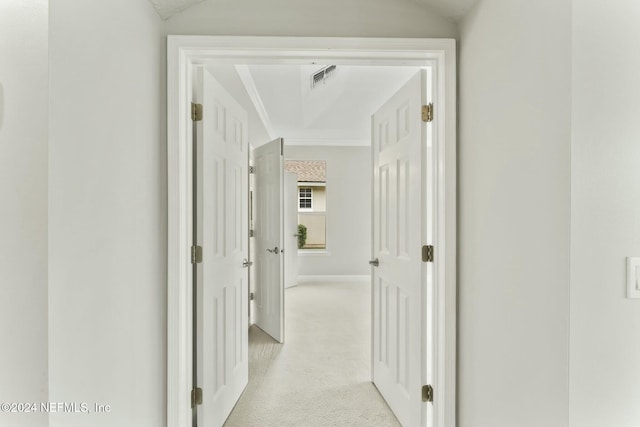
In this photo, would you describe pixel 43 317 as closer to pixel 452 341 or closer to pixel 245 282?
pixel 452 341

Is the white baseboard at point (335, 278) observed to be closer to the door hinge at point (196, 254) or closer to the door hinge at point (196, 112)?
the door hinge at point (196, 254)

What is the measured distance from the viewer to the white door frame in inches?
67.9

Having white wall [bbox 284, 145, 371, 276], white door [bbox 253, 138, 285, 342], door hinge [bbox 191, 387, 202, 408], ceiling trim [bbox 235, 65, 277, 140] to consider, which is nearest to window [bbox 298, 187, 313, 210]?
white wall [bbox 284, 145, 371, 276]

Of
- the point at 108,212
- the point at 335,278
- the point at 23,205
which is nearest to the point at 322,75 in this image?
the point at 108,212

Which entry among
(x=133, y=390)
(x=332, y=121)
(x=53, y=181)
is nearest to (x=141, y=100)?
(x=53, y=181)

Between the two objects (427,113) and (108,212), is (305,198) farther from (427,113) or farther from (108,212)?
(108,212)

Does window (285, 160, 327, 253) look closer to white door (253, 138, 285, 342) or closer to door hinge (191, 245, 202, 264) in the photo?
white door (253, 138, 285, 342)

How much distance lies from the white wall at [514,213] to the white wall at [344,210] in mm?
4866

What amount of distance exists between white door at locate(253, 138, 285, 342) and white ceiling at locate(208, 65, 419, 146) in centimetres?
57

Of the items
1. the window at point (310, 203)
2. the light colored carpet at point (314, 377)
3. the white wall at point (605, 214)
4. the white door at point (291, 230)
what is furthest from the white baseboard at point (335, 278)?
the white wall at point (605, 214)

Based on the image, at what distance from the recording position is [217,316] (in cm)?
210

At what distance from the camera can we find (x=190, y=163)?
5.96 feet

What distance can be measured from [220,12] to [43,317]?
4.79 ft

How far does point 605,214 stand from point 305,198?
6.69m
